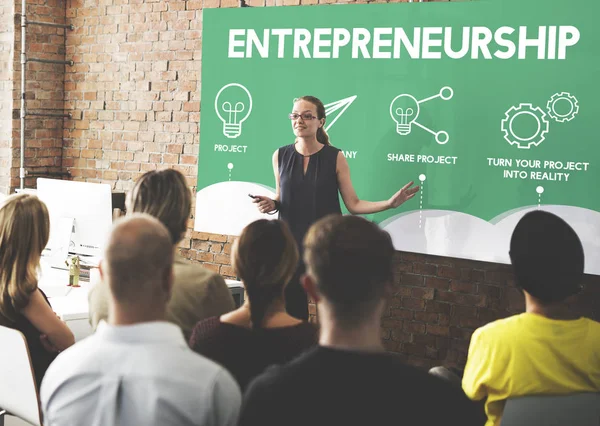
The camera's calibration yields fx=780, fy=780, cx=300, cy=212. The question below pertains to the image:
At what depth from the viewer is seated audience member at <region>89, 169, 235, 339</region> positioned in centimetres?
247

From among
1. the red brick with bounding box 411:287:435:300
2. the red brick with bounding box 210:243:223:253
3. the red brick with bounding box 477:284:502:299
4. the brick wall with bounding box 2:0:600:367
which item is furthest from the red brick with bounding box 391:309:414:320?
the red brick with bounding box 210:243:223:253

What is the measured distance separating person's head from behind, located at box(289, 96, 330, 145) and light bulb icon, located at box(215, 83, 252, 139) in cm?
79

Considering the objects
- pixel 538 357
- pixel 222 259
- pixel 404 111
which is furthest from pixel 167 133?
pixel 538 357

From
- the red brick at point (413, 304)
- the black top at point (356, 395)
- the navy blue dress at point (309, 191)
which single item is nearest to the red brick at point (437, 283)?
the red brick at point (413, 304)

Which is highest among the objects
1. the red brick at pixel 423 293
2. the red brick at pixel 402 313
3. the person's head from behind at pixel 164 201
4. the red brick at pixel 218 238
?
the person's head from behind at pixel 164 201

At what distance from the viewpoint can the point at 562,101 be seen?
4055 millimetres

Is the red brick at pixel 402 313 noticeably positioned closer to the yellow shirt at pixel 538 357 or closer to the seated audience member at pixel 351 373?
the yellow shirt at pixel 538 357

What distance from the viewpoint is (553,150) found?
13.4ft

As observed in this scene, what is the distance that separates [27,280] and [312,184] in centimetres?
193

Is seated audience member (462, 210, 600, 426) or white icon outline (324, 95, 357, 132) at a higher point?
white icon outline (324, 95, 357, 132)

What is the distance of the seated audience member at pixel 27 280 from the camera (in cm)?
274

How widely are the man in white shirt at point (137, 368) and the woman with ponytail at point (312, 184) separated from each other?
2656 millimetres

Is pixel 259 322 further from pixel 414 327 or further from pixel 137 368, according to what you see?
pixel 414 327

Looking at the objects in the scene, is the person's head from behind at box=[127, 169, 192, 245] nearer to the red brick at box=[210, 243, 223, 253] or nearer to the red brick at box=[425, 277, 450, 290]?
the red brick at box=[425, 277, 450, 290]
